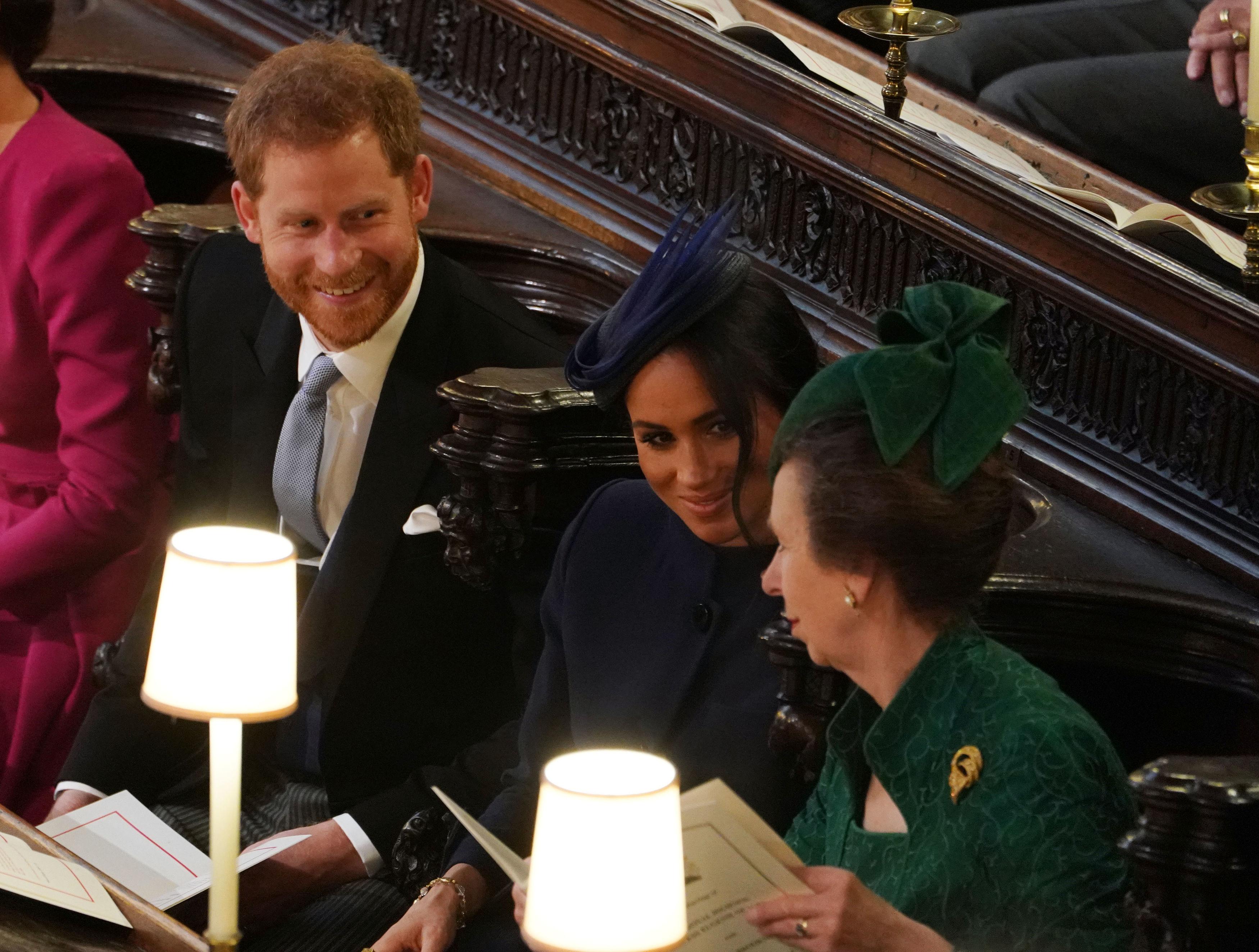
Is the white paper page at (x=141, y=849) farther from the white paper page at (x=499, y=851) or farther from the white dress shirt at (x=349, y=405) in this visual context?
the white paper page at (x=499, y=851)

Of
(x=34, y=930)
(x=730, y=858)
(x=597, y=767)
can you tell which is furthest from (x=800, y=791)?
(x=34, y=930)

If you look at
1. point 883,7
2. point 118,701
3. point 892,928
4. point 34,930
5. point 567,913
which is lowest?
point 118,701

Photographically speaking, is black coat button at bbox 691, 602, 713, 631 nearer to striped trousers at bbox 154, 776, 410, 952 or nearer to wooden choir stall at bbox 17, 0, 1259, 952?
wooden choir stall at bbox 17, 0, 1259, 952

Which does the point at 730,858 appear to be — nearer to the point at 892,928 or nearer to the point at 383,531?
the point at 892,928

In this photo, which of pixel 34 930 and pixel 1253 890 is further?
pixel 34 930

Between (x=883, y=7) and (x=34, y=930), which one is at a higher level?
(x=883, y=7)

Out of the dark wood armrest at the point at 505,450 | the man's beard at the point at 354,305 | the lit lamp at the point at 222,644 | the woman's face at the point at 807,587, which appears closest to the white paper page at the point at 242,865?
the dark wood armrest at the point at 505,450

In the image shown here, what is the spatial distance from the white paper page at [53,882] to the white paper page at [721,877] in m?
0.65

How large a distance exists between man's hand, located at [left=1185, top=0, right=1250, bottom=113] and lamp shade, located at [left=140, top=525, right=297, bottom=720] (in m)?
1.98

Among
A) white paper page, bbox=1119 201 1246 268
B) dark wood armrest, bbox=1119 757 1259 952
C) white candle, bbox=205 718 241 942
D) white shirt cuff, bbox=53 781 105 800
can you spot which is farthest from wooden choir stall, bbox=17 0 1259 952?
white candle, bbox=205 718 241 942

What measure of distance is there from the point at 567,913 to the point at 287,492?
1469mm

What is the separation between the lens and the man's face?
2.45 metres

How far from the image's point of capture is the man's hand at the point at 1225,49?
2.82 m

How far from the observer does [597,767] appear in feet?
4.39
